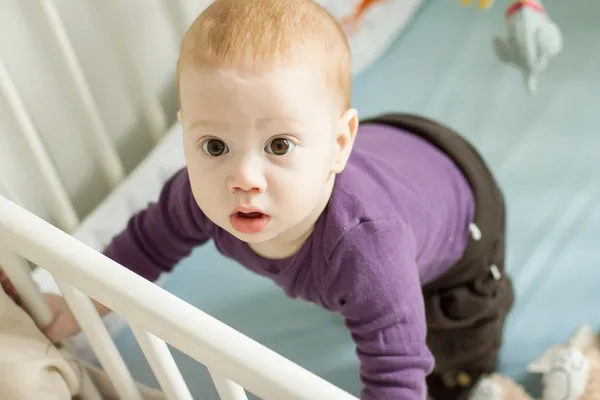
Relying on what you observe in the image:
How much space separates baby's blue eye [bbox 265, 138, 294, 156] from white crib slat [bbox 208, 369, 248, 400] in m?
0.16

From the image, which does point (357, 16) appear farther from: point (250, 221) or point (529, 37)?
point (250, 221)

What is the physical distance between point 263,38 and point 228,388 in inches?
9.2

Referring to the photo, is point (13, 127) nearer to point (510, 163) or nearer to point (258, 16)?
point (258, 16)

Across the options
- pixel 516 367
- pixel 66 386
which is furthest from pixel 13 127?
pixel 516 367

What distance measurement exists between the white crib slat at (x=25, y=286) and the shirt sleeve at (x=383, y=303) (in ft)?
0.85

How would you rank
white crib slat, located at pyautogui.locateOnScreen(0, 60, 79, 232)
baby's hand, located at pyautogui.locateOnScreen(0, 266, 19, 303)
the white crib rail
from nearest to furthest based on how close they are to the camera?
the white crib rail < baby's hand, located at pyautogui.locateOnScreen(0, 266, 19, 303) < white crib slat, located at pyautogui.locateOnScreen(0, 60, 79, 232)

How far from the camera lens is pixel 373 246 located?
0.63 metres

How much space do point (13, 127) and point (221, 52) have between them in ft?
1.39

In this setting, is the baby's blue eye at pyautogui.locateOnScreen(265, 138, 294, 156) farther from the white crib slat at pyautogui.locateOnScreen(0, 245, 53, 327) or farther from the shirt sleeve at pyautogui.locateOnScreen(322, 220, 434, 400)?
the white crib slat at pyautogui.locateOnScreen(0, 245, 53, 327)

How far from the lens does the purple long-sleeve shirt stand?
634 mm

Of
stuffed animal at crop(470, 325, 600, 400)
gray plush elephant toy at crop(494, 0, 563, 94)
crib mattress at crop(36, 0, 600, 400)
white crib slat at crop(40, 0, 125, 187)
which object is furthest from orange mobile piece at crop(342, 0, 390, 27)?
stuffed animal at crop(470, 325, 600, 400)

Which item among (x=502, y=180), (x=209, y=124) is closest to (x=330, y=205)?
(x=209, y=124)

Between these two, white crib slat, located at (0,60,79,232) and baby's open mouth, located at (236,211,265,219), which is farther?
white crib slat, located at (0,60,79,232)

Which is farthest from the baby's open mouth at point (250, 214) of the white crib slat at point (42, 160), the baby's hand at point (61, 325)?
the white crib slat at point (42, 160)
